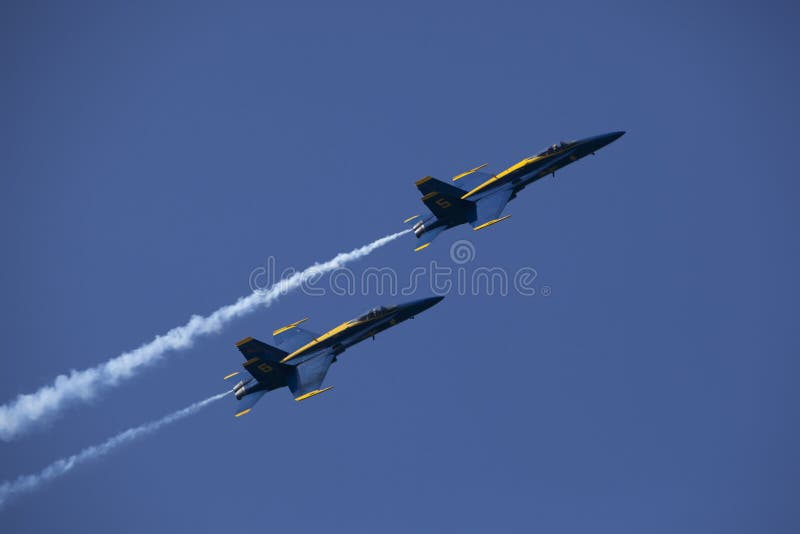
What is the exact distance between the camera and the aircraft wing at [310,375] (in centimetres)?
6662

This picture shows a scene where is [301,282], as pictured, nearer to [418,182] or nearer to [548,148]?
[418,182]

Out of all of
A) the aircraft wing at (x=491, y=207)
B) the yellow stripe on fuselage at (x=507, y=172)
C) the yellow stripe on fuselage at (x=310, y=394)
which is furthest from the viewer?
the yellow stripe on fuselage at (x=507, y=172)

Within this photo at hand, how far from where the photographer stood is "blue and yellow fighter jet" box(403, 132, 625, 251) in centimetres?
7356

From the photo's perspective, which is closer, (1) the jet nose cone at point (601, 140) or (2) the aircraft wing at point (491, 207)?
(2) the aircraft wing at point (491, 207)

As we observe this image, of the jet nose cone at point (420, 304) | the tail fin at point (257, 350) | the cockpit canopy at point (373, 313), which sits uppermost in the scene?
the tail fin at point (257, 350)

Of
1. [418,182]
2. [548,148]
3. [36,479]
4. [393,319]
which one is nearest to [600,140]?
[548,148]

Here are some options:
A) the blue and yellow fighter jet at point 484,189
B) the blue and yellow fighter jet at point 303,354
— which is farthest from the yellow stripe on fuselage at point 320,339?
the blue and yellow fighter jet at point 484,189

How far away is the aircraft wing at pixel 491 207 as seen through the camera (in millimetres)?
72750

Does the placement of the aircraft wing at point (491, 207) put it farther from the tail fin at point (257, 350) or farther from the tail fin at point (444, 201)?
the tail fin at point (257, 350)

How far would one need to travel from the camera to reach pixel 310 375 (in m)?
67.6

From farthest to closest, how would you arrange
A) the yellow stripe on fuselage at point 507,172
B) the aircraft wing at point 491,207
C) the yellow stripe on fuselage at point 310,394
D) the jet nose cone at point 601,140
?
the jet nose cone at point 601,140
the yellow stripe on fuselage at point 507,172
the aircraft wing at point 491,207
the yellow stripe on fuselage at point 310,394

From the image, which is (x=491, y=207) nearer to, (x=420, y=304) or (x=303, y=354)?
(x=420, y=304)

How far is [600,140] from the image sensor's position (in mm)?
75688

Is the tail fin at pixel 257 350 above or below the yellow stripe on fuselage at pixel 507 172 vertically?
below
